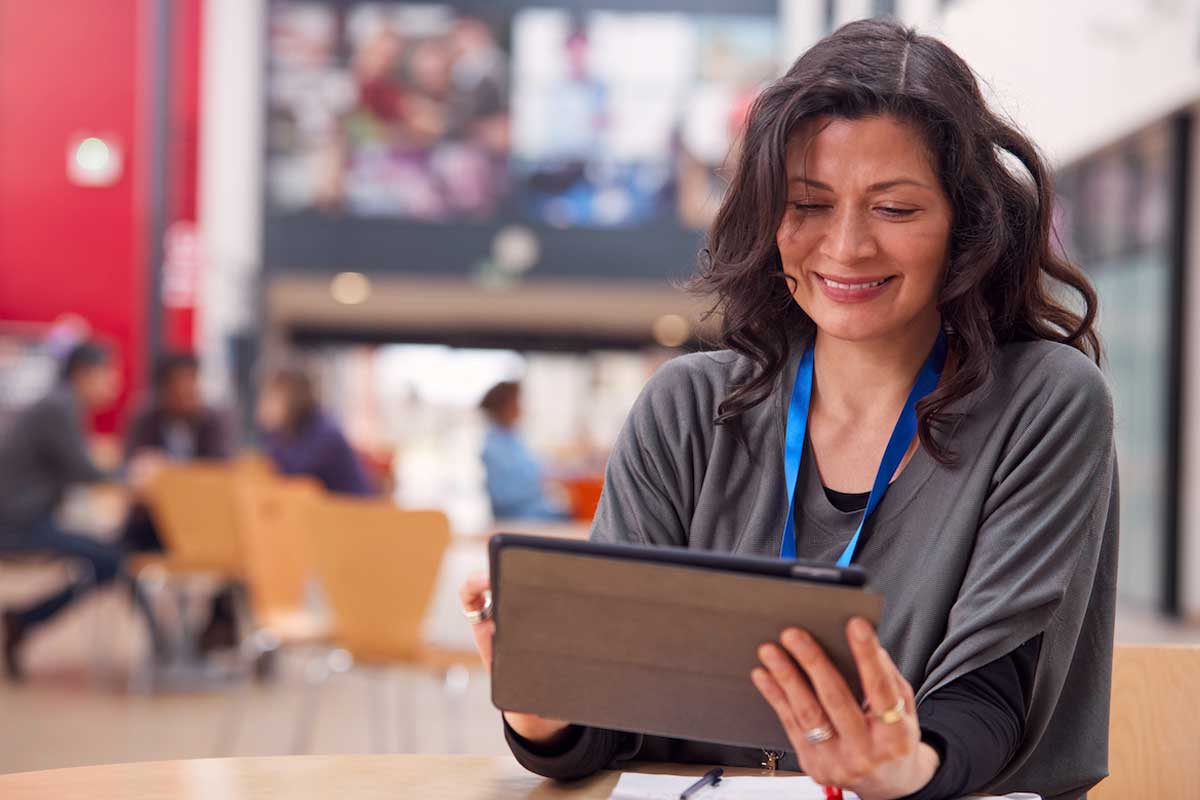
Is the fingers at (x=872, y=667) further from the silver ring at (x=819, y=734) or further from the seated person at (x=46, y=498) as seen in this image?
the seated person at (x=46, y=498)

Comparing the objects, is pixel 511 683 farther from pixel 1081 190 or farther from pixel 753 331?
pixel 1081 190

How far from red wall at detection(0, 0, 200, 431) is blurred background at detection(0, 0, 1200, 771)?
3 centimetres

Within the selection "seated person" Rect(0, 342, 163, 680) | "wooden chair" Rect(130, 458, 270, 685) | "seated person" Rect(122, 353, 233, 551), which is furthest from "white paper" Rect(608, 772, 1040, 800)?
"seated person" Rect(122, 353, 233, 551)

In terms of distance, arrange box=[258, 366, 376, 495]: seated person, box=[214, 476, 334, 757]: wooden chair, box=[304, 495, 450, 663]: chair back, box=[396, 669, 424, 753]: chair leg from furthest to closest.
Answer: box=[258, 366, 376, 495]: seated person → box=[396, 669, 424, 753]: chair leg → box=[214, 476, 334, 757]: wooden chair → box=[304, 495, 450, 663]: chair back

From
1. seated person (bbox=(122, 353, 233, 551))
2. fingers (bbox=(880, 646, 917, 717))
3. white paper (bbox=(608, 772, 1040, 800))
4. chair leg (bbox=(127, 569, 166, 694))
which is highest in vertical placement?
fingers (bbox=(880, 646, 917, 717))

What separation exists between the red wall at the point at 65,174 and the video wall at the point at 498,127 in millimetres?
1885

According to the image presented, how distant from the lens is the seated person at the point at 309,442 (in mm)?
6004

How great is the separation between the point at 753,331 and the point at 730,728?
0.57 metres

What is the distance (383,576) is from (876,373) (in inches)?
101

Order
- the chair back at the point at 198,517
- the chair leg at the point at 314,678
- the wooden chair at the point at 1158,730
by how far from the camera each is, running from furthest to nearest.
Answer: the chair back at the point at 198,517 → the chair leg at the point at 314,678 → the wooden chair at the point at 1158,730

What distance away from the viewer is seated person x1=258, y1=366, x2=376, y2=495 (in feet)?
19.7

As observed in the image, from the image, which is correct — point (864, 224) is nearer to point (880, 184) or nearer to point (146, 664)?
point (880, 184)

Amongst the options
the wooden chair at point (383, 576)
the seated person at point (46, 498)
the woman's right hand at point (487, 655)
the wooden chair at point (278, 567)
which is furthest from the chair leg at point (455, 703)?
the woman's right hand at point (487, 655)

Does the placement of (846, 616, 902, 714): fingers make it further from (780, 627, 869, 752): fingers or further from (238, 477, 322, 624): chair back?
(238, 477, 322, 624): chair back
